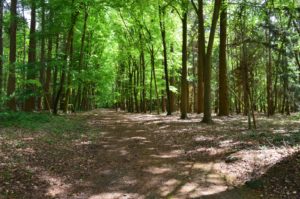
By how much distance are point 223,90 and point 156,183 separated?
14.1 meters

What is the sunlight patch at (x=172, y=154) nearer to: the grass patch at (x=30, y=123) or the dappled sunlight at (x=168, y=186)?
the dappled sunlight at (x=168, y=186)

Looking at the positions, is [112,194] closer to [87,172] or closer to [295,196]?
[87,172]

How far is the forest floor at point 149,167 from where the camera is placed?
664 cm

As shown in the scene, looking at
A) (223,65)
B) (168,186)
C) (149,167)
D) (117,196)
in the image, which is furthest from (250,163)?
(223,65)

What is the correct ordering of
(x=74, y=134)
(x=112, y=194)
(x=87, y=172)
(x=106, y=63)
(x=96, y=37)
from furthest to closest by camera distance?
(x=106, y=63)
(x=96, y=37)
(x=74, y=134)
(x=87, y=172)
(x=112, y=194)

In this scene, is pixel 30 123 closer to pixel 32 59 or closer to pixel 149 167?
pixel 149 167

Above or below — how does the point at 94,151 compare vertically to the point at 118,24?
below

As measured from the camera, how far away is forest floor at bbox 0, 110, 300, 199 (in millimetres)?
6637

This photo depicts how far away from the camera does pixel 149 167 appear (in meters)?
8.78

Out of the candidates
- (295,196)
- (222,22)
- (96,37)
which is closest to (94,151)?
(295,196)

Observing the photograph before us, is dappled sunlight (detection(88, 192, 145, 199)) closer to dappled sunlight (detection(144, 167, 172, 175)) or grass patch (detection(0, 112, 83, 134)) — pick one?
dappled sunlight (detection(144, 167, 172, 175))

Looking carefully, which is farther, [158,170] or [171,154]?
[171,154]

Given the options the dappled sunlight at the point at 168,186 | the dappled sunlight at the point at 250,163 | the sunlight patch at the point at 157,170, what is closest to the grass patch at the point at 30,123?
the sunlight patch at the point at 157,170

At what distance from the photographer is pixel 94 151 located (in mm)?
10695
